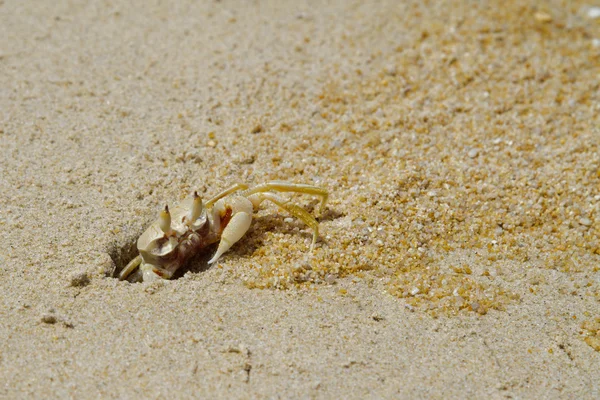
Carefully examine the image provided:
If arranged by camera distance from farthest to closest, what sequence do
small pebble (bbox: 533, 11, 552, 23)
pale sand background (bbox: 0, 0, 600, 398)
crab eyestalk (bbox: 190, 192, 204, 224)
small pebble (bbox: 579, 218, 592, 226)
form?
small pebble (bbox: 533, 11, 552, 23) → small pebble (bbox: 579, 218, 592, 226) → crab eyestalk (bbox: 190, 192, 204, 224) → pale sand background (bbox: 0, 0, 600, 398)

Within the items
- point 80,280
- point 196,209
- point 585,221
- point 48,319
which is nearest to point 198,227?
point 196,209

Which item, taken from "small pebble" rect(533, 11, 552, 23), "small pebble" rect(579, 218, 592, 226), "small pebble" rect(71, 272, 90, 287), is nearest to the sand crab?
"small pebble" rect(71, 272, 90, 287)

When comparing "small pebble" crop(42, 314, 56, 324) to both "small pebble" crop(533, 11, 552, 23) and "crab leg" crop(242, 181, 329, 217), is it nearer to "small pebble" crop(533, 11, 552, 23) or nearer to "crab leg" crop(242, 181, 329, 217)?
"crab leg" crop(242, 181, 329, 217)

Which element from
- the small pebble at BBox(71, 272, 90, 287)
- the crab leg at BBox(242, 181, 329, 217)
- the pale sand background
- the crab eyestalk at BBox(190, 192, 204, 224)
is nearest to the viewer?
the pale sand background

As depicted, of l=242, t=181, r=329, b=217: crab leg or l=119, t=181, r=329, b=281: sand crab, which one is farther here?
l=242, t=181, r=329, b=217: crab leg

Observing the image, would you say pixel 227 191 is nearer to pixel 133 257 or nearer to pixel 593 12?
pixel 133 257

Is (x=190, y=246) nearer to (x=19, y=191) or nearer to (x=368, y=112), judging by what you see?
(x=19, y=191)


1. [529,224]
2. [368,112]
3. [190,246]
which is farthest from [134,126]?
[529,224]
